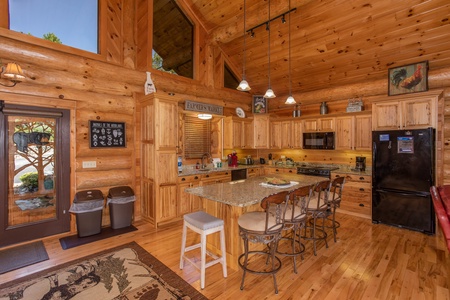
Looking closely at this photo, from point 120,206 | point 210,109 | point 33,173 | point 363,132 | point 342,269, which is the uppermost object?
point 210,109

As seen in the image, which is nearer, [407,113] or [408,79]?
[407,113]

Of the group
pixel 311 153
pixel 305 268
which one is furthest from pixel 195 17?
pixel 305 268

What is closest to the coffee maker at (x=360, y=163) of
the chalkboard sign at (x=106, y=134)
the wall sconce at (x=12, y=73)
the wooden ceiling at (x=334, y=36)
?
the wooden ceiling at (x=334, y=36)

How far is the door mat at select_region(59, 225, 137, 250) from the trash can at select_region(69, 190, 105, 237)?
0.28ft

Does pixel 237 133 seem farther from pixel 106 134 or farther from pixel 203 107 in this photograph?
pixel 106 134

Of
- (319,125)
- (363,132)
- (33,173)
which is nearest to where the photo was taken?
(33,173)

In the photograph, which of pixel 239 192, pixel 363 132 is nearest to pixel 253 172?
pixel 363 132

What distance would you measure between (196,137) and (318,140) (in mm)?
3096

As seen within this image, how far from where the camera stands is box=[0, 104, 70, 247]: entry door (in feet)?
11.1

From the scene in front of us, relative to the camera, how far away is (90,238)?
367 cm

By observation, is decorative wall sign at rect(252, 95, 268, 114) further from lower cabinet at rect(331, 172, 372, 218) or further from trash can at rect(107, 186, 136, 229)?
trash can at rect(107, 186, 136, 229)

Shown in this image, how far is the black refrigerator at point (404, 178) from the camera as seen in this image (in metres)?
3.81

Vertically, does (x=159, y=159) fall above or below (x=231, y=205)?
above

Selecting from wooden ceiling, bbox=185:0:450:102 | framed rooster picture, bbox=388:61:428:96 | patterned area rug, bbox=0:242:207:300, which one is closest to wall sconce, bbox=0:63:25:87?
patterned area rug, bbox=0:242:207:300
